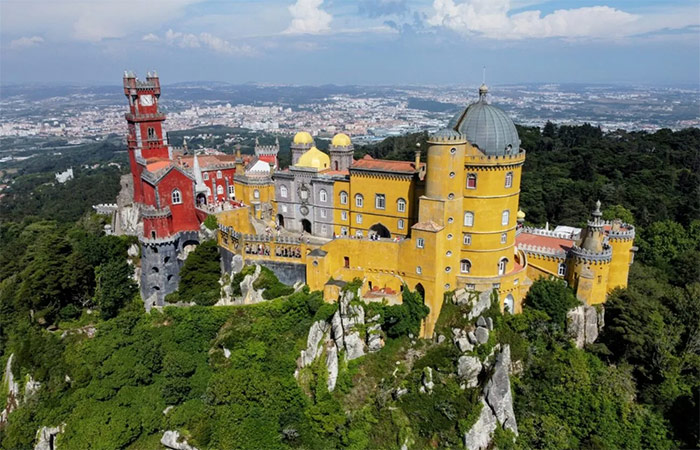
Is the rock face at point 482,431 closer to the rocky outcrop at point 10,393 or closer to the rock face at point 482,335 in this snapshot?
the rock face at point 482,335

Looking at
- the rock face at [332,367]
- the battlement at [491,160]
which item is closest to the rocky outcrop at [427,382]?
the rock face at [332,367]

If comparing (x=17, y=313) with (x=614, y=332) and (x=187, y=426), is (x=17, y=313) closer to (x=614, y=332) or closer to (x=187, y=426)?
(x=187, y=426)

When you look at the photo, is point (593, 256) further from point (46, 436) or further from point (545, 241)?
point (46, 436)

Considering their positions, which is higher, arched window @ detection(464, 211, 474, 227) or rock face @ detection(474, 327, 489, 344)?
arched window @ detection(464, 211, 474, 227)

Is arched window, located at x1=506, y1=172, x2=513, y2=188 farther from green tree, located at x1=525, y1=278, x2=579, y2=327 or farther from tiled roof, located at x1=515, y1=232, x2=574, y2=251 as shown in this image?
green tree, located at x1=525, y1=278, x2=579, y2=327

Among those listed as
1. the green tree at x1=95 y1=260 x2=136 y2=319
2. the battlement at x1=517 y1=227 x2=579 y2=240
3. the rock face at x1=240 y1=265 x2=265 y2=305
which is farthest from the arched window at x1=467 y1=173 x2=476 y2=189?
the green tree at x1=95 y1=260 x2=136 y2=319

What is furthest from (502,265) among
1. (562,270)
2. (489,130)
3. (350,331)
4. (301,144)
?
(301,144)
